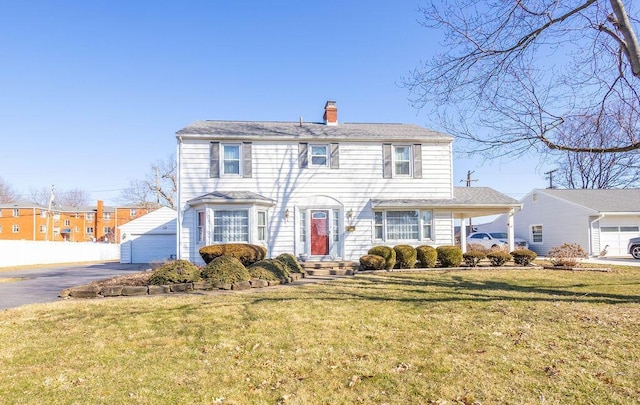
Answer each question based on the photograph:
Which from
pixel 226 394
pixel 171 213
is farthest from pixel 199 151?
pixel 226 394

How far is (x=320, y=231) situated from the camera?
1597 cm

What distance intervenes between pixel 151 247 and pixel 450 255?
19.7 m

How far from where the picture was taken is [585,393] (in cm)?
354

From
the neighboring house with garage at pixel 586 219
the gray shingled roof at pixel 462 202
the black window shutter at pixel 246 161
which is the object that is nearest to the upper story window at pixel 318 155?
the black window shutter at pixel 246 161

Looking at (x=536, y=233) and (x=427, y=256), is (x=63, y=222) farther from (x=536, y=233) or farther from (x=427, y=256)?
(x=536, y=233)

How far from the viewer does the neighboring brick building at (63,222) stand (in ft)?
166

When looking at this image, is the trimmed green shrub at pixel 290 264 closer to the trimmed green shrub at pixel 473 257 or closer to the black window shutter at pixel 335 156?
the black window shutter at pixel 335 156

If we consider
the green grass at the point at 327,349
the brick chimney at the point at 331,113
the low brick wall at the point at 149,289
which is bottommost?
the green grass at the point at 327,349

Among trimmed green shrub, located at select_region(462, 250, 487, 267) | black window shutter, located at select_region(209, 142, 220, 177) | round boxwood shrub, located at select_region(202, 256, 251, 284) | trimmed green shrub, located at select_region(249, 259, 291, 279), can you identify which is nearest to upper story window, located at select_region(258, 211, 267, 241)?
black window shutter, located at select_region(209, 142, 220, 177)

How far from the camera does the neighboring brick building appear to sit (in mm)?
50500

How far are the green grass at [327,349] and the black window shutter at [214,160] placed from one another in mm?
7805

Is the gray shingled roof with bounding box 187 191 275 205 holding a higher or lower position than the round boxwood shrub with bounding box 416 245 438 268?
higher

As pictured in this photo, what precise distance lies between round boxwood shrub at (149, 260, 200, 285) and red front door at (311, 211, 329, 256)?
21.1 feet

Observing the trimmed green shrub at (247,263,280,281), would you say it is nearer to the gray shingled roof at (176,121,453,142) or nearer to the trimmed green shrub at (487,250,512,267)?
the gray shingled roof at (176,121,453,142)
